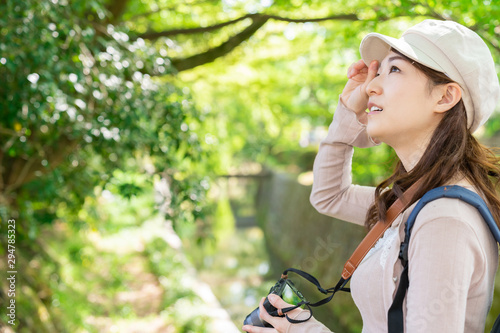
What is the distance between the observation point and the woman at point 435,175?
0.93m

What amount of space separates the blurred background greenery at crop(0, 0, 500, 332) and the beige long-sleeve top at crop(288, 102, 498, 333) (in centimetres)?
170

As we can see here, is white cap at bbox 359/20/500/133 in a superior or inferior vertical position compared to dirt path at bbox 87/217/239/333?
superior

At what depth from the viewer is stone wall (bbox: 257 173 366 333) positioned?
26.5ft

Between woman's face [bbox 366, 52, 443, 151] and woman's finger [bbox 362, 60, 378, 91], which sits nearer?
woman's face [bbox 366, 52, 443, 151]

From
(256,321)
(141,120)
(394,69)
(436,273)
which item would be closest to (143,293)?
(141,120)

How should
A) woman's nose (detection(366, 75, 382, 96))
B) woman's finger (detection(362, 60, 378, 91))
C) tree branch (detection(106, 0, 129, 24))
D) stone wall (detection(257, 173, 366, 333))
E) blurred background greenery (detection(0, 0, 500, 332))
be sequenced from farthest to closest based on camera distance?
stone wall (detection(257, 173, 366, 333)) < tree branch (detection(106, 0, 129, 24)) < blurred background greenery (detection(0, 0, 500, 332)) < woman's finger (detection(362, 60, 378, 91)) < woman's nose (detection(366, 75, 382, 96))

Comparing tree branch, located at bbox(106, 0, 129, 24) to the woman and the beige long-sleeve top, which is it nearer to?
the woman

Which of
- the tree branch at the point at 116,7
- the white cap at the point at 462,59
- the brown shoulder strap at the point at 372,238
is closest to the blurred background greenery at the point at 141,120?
the tree branch at the point at 116,7

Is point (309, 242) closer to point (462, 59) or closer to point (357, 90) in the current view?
point (357, 90)

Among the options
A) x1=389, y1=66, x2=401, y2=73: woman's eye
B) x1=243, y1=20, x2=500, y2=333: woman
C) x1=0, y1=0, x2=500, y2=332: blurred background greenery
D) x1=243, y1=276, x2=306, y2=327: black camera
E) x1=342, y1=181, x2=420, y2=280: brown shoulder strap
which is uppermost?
x1=389, y1=66, x2=401, y2=73: woman's eye

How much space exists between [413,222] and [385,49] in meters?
0.55

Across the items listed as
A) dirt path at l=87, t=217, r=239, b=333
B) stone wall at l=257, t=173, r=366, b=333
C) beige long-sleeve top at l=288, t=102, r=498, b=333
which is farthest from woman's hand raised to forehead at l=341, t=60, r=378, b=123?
stone wall at l=257, t=173, r=366, b=333

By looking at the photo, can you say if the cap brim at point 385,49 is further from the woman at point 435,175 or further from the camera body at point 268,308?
the camera body at point 268,308

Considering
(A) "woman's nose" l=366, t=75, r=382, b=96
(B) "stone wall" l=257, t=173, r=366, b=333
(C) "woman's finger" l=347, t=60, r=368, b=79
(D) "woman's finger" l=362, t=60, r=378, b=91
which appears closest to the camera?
(A) "woman's nose" l=366, t=75, r=382, b=96
